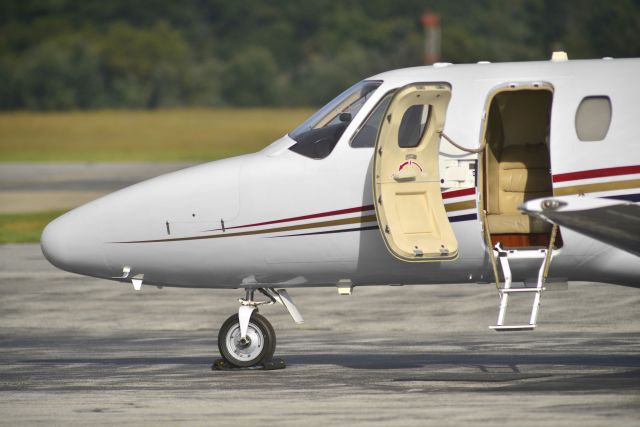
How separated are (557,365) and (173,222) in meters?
4.09

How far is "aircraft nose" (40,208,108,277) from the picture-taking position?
13125 millimetres

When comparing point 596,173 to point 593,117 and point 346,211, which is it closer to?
point 593,117

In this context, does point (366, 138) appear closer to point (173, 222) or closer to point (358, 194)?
point (358, 194)

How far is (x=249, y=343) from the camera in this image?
13594mm

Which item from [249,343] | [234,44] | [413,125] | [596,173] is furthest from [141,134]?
[596,173]

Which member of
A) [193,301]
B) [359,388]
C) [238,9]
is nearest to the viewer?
[359,388]

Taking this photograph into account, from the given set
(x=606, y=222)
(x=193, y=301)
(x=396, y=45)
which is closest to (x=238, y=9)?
(x=396, y=45)

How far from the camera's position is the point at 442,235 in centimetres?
1271

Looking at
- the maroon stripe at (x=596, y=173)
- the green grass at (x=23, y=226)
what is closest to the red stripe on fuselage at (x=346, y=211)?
the maroon stripe at (x=596, y=173)

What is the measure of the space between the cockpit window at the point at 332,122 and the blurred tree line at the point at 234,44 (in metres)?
68.5

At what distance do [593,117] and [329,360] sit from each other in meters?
3.88

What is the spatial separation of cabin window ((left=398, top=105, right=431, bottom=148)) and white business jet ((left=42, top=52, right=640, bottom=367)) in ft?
0.04

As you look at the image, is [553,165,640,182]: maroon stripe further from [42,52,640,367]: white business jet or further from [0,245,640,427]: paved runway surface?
[0,245,640,427]: paved runway surface

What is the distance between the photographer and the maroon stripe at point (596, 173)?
12.5 meters
